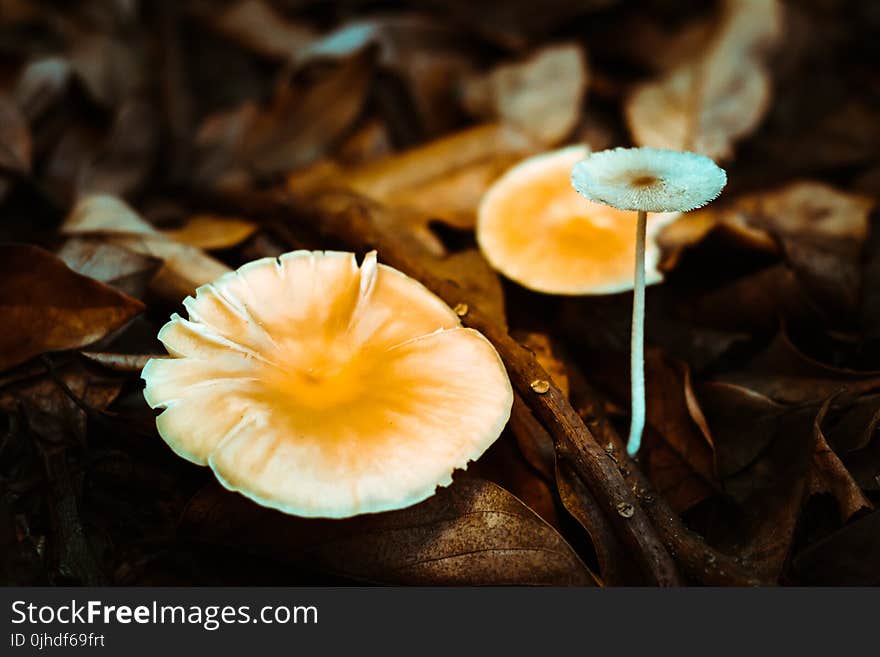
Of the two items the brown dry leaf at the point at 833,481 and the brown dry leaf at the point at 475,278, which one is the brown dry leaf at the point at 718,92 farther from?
the brown dry leaf at the point at 833,481

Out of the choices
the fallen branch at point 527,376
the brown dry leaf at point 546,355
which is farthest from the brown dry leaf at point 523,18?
the brown dry leaf at point 546,355

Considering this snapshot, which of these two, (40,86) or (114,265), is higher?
(40,86)

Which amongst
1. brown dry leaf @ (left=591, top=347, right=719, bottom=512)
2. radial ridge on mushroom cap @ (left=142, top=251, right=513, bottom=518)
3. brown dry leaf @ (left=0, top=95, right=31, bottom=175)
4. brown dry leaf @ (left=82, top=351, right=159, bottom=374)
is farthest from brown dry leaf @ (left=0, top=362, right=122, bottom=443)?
brown dry leaf @ (left=591, top=347, right=719, bottom=512)

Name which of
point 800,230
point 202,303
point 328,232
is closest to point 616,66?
point 800,230

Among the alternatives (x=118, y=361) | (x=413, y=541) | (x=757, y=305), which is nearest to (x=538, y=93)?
(x=757, y=305)

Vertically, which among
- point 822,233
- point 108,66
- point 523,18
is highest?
point 523,18

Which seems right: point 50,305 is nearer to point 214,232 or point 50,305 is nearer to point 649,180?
point 214,232

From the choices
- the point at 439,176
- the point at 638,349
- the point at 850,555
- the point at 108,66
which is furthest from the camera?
the point at 108,66
